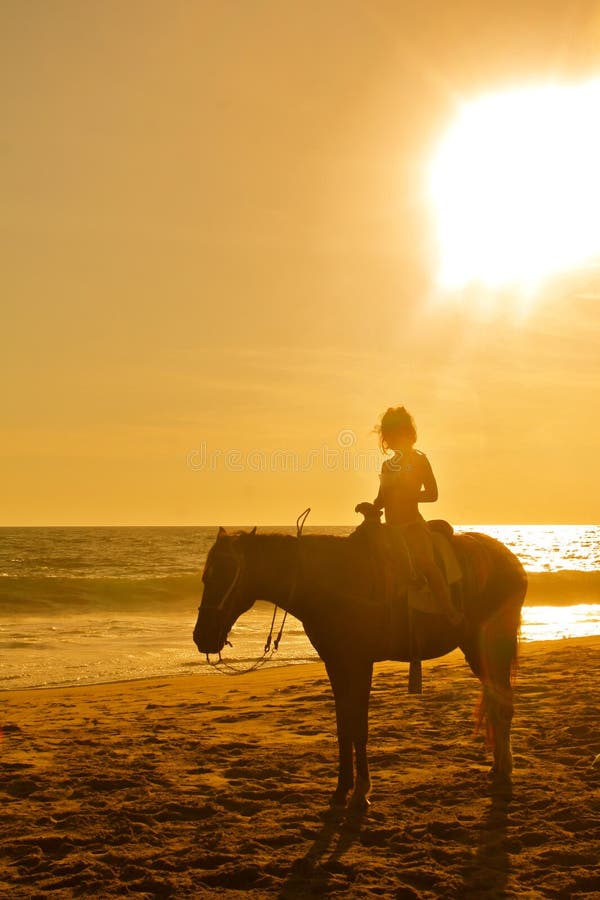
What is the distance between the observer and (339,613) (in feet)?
19.9

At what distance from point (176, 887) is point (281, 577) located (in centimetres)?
219

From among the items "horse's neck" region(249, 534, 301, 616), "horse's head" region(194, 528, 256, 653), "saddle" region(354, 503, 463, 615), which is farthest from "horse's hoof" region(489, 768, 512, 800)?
"horse's head" region(194, 528, 256, 653)

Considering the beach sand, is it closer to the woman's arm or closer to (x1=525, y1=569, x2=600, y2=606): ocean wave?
the woman's arm

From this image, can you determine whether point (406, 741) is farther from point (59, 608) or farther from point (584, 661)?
point (59, 608)

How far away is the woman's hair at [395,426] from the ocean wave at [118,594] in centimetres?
2538

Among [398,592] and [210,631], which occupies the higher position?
[398,592]

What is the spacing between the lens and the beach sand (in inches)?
181

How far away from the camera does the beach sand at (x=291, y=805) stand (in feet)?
15.1

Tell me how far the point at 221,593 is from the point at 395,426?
191cm

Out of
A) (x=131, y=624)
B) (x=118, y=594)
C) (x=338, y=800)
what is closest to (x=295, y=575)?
(x=338, y=800)

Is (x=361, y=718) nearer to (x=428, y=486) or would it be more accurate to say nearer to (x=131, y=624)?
(x=428, y=486)

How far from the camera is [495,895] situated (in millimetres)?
4352

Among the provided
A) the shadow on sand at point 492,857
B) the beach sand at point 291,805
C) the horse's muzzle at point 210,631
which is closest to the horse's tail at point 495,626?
the beach sand at point 291,805

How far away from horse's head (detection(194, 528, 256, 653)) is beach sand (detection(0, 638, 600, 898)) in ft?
4.07
